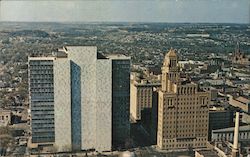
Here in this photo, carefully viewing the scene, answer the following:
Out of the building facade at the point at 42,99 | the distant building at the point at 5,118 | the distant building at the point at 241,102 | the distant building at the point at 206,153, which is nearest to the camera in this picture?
the distant building at the point at 206,153

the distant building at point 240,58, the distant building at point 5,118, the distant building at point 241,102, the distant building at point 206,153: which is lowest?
the distant building at point 206,153

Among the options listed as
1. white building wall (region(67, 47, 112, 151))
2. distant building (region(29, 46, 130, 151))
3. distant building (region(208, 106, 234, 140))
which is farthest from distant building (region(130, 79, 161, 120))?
white building wall (region(67, 47, 112, 151))

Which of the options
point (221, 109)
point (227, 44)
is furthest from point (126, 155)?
point (227, 44)

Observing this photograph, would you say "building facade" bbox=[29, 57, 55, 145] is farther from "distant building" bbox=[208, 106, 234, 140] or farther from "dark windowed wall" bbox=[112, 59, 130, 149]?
"distant building" bbox=[208, 106, 234, 140]

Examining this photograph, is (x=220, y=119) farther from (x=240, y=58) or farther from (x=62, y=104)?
(x=240, y=58)

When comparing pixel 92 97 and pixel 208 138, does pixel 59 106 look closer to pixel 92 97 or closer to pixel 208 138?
pixel 92 97

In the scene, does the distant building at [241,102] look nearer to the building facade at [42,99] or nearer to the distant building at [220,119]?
the distant building at [220,119]

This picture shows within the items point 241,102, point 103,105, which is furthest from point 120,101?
point 241,102

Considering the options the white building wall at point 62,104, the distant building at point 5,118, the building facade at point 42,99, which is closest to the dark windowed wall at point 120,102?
the white building wall at point 62,104
